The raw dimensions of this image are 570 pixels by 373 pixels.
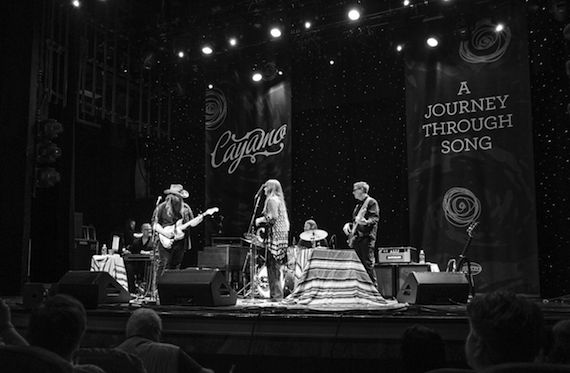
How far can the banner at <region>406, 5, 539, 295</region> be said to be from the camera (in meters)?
11.5

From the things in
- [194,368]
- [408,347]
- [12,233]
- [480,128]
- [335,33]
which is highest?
[335,33]

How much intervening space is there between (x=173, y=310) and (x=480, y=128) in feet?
25.1

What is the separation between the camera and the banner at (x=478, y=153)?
11547 mm

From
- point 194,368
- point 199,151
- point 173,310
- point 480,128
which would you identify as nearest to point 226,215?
point 199,151

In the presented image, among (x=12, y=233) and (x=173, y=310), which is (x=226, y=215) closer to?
(x=12, y=233)

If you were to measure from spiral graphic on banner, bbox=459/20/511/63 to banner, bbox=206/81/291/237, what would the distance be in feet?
12.2

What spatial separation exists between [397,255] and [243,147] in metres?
4.50

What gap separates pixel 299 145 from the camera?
1460cm

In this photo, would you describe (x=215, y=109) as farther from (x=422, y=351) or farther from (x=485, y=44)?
(x=422, y=351)

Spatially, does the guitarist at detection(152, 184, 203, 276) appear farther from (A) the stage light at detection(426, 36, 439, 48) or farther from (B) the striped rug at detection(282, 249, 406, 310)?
(A) the stage light at detection(426, 36, 439, 48)

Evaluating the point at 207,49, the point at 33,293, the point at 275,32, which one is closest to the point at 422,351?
the point at 33,293

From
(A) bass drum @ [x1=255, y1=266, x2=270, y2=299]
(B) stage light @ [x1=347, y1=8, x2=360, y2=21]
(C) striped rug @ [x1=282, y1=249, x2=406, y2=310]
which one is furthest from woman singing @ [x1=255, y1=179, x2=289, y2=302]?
(B) stage light @ [x1=347, y1=8, x2=360, y2=21]

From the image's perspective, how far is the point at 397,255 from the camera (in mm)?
11430

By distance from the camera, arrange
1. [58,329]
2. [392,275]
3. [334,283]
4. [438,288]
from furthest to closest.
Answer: [392,275], [334,283], [438,288], [58,329]
